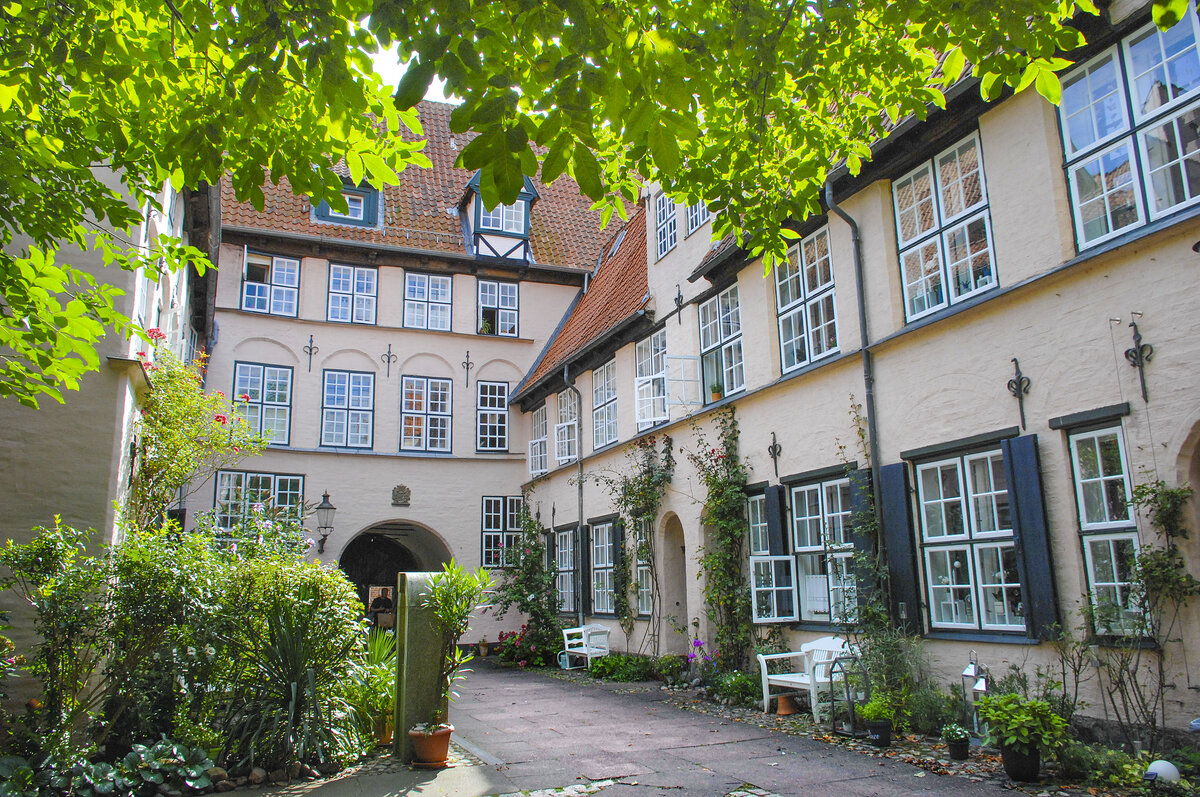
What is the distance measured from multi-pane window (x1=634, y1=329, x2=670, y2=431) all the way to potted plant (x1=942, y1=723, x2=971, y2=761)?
7.55 meters

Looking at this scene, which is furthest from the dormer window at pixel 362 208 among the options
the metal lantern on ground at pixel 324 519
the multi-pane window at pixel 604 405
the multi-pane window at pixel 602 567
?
the multi-pane window at pixel 602 567

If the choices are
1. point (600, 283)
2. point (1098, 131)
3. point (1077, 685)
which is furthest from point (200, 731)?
point (600, 283)

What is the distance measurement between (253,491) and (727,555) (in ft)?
38.9

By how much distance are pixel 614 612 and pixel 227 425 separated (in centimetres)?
752

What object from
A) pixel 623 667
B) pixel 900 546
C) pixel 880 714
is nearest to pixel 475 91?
pixel 880 714

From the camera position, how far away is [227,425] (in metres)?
13.5

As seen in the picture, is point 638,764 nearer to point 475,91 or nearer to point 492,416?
point 475,91

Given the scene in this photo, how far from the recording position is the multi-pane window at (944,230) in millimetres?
8742

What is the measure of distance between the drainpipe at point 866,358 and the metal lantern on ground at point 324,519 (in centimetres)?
1324

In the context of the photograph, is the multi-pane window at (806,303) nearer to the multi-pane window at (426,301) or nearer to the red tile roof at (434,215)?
the red tile roof at (434,215)

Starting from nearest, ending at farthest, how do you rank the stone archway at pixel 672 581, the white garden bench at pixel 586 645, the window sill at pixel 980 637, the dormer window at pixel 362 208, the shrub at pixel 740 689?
the window sill at pixel 980 637 → the shrub at pixel 740 689 → the stone archway at pixel 672 581 → the white garden bench at pixel 586 645 → the dormer window at pixel 362 208

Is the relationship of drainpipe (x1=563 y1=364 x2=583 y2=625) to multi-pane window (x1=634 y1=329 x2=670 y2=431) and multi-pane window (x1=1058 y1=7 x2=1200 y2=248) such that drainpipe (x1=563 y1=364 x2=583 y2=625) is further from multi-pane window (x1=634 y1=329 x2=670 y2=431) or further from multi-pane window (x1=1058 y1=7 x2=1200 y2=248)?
multi-pane window (x1=1058 y1=7 x2=1200 y2=248)

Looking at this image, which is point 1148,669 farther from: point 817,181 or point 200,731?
point 200,731

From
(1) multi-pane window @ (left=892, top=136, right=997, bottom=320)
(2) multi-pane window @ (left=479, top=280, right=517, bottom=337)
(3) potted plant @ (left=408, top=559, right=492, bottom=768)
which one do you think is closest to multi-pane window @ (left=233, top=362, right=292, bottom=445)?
(2) multi-pane window @ (left=479, top=280, right=517, bottom=337)
